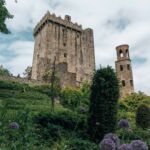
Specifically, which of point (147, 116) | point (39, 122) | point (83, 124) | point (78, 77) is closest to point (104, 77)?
point (83, 124)

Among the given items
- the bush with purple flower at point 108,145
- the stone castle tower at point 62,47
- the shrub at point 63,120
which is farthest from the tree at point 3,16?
the stone castle tower at point 62,47

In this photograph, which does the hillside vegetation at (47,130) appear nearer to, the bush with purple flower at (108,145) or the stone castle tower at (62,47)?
the bush with purple flower at (108,145)

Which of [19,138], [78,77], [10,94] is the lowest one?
[19,138]

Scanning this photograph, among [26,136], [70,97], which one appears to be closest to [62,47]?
[70,97]

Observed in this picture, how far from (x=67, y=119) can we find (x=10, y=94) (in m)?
21.2

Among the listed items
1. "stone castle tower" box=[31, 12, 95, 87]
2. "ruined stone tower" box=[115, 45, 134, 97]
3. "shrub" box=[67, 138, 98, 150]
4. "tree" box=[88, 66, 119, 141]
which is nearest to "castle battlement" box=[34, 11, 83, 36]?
"stone castle tower" box=[31, 12, 95, 87]

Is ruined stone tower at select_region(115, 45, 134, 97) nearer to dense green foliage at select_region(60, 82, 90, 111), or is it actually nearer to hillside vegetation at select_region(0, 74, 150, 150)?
dense green foliage at select_region(60, 82, 90, 111)

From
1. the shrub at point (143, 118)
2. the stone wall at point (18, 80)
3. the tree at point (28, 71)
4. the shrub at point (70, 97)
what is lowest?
the shrub at point (143, 118)

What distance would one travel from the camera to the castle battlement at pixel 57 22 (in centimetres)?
5584

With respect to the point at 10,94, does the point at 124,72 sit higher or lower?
higher

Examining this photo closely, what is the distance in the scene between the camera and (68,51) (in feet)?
182

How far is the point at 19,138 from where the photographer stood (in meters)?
7.21

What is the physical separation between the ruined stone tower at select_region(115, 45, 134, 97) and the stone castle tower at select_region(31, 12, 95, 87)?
17.1 feet

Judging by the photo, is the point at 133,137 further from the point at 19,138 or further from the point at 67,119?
the point at 19,138
